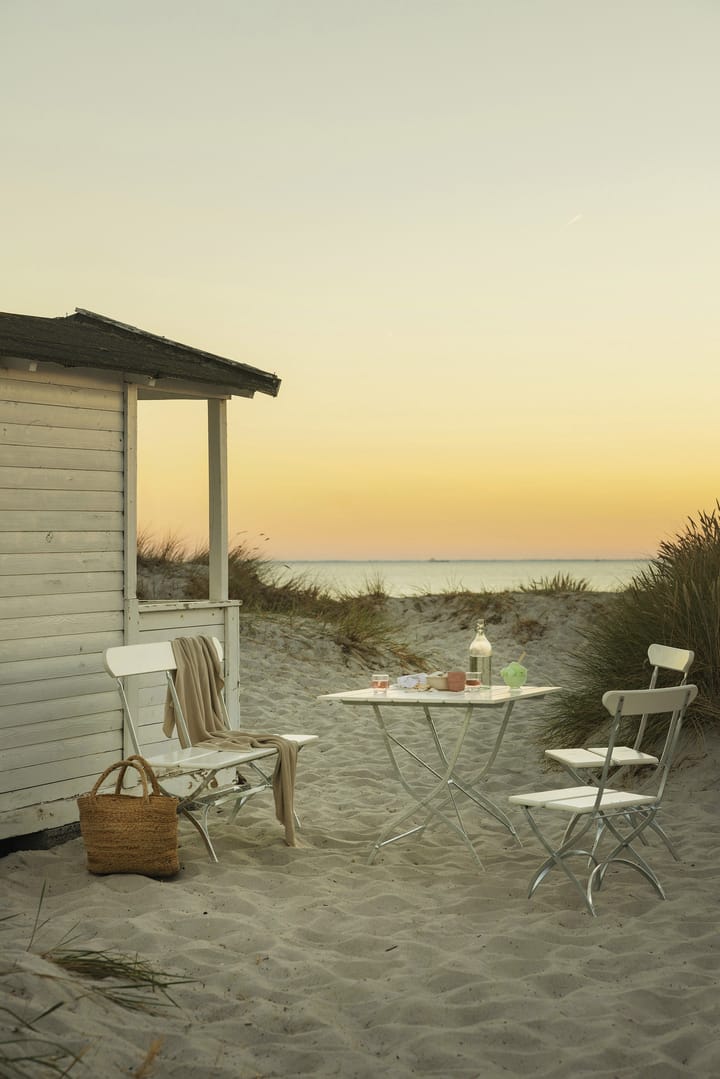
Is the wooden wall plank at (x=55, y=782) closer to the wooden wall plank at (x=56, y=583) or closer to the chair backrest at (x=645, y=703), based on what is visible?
the wooden wall plank at (x=56, y=583)

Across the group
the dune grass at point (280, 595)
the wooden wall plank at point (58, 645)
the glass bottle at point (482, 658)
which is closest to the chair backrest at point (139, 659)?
the wooden wall plank at point (58, 645)

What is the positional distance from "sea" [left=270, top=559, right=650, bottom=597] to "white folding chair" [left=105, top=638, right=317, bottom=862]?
3.87 meters

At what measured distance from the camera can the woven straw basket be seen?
4703mm

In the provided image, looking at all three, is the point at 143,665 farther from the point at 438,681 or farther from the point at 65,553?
the point at 438,681

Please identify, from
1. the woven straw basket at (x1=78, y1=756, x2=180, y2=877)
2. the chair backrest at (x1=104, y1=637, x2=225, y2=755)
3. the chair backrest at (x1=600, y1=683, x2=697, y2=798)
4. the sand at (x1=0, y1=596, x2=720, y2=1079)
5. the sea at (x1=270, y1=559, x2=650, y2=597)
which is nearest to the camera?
the sand at (x1=0, y1=596, x2=720, y2=1079)

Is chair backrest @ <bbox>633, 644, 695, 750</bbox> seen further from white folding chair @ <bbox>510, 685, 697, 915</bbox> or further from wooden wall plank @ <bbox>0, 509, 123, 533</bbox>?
wooden wall plank @ <bbox>0, 509, 123, 533</bbox>

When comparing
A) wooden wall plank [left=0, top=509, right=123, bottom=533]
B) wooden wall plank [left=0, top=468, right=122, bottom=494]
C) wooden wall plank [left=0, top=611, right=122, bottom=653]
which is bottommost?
wooden wall plank [left=0, top=611, right=122, bottom=653]

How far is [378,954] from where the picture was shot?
3.76 metres

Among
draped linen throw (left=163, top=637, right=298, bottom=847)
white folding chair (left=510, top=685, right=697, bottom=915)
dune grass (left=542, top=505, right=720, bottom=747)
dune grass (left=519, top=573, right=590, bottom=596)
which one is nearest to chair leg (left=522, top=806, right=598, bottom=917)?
white folding chair (left=510, top=685, right=697, bottom=915)

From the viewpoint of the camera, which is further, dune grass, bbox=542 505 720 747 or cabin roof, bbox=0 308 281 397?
dune grass, bbox=542 505 720 747

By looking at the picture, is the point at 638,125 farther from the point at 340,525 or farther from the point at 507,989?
the point at 340,525

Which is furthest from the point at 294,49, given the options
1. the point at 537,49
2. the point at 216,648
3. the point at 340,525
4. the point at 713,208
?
the point at 340,525

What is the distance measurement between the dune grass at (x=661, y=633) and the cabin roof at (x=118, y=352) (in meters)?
3.03

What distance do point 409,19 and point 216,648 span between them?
680 centimetres
